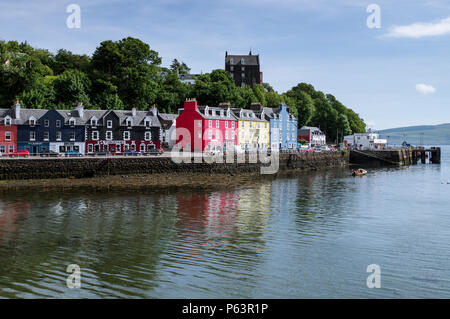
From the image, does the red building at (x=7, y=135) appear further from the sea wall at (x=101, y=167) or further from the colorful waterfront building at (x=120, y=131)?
the sea wall at (x=101, y=167)

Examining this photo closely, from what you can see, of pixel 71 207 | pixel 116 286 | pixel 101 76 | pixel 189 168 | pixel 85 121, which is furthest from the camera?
pixel 101 76

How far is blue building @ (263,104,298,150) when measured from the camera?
85.1 m

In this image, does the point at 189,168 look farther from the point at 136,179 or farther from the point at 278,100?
the point at 278,100

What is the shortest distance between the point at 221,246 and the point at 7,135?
44.0m

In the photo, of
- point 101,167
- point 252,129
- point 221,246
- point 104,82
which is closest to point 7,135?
point 101,167

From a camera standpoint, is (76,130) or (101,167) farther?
(76,130)

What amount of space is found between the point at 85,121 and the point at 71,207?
3028 cm

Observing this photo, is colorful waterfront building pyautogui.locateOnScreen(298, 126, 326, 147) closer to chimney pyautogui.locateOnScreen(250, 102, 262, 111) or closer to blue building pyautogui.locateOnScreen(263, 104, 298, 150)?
blue building pyautogui.locateOnScreen(263, 104, 298, 150)

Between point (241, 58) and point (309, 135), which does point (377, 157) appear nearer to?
point (309, 135)

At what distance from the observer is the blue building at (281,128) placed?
85.1 m

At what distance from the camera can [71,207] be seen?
3047cm

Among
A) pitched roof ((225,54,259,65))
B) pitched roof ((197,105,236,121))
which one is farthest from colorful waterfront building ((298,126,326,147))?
pitched roof ((197,105,236,121))

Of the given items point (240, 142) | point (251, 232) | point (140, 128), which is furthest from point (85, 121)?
point (251, 232)

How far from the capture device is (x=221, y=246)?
19.7 metres
